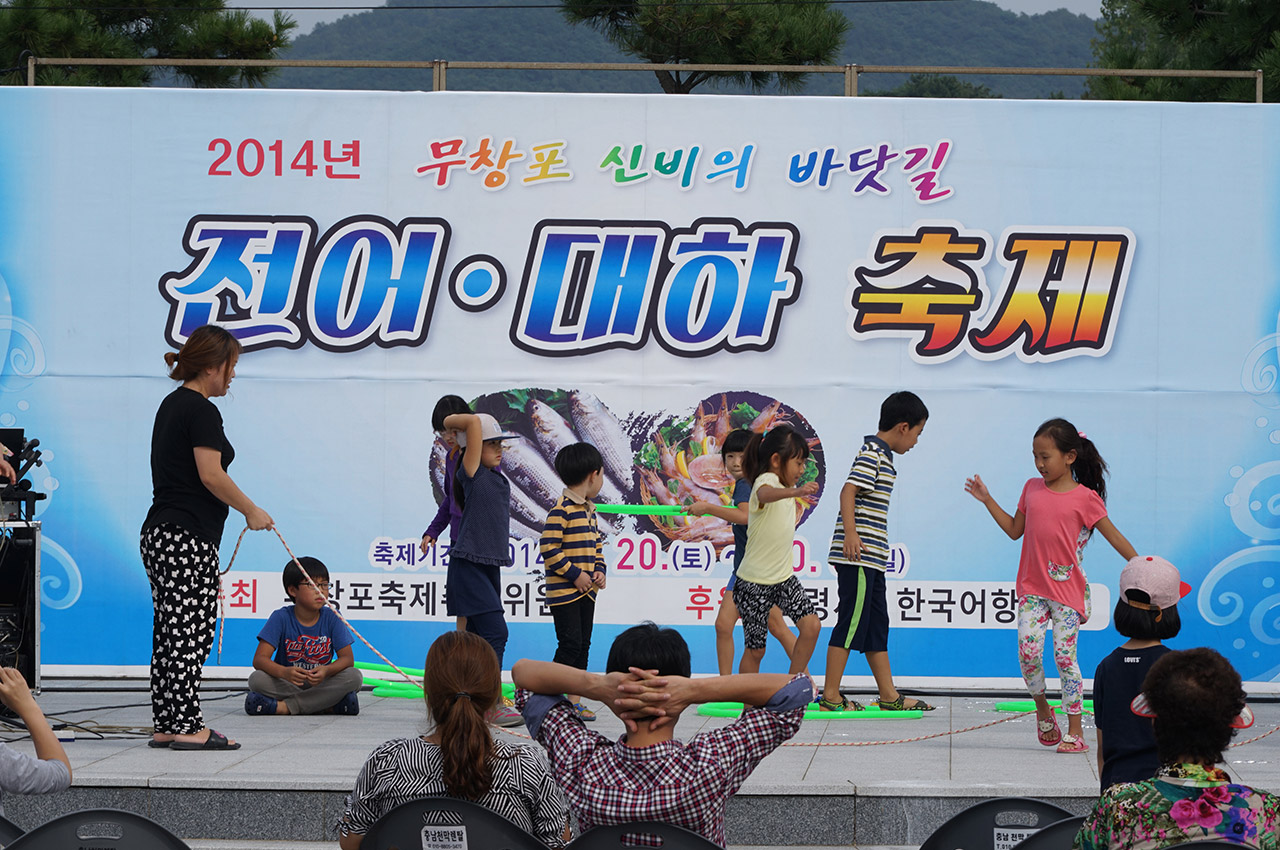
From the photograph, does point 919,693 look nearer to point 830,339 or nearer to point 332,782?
point 830,339

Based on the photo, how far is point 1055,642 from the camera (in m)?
5.24

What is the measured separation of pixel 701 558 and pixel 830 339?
131cm

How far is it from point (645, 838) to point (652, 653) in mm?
472

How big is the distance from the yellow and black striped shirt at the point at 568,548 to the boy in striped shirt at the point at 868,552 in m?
1.10

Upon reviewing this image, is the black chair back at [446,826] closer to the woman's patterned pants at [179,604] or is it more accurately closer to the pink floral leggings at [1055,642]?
the woman's patterned pants at [179,604]

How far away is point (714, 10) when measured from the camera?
42.3ft

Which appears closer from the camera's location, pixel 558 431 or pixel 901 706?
pixel 901 706

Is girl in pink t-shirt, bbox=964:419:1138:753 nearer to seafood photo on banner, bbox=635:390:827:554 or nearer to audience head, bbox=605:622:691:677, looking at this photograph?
seafood photo on banner, bbox=635:390:827:554

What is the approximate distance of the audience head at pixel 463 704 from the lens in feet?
8.63

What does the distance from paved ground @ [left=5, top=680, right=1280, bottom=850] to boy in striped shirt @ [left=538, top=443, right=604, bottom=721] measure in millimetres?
458

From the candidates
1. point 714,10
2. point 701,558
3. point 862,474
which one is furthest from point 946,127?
point 714,10

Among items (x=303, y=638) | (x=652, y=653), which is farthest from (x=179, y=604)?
(x=652, y=653)

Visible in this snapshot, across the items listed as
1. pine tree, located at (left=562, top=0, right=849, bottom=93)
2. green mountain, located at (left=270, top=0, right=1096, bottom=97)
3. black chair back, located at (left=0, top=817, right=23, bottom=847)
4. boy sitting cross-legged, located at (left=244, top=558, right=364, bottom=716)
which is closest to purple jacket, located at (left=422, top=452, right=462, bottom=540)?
boy sitting cross-legged, located at (left=244, top=558, right=364, bottom=716)

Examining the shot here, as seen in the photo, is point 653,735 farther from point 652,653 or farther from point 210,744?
point 210,744
